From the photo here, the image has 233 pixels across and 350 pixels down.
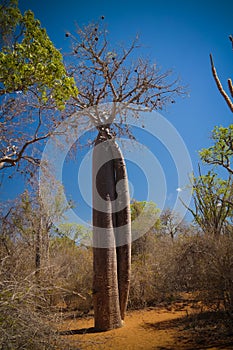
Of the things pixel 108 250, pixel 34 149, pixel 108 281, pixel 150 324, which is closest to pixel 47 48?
pixel 34 149

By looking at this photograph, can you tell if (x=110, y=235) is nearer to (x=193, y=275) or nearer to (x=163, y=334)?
(x=193, y=275)

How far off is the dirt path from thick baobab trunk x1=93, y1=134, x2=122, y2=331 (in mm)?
316

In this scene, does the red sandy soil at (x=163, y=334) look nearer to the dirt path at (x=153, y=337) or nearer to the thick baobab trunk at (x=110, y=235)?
the dirt path at (x=153, y=337)

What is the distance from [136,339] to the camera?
484 cm

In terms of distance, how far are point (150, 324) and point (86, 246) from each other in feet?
25.2

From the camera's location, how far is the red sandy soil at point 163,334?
4.18 m

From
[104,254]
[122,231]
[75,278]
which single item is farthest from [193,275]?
[75,278]

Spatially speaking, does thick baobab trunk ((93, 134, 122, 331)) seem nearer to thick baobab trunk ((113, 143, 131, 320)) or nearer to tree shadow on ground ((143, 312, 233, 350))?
thick baobab trunk ((113, 143, 131, 320))

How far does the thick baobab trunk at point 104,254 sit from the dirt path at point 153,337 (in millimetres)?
316

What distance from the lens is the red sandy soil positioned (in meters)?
4.18

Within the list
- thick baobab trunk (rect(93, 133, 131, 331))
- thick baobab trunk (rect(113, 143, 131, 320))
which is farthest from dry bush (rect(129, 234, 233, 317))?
thick baobab trunk (rect(93, 133, 131, 331))

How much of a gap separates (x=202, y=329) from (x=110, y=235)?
2.53m

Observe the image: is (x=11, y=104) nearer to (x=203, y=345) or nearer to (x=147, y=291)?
(x=203, y=345)

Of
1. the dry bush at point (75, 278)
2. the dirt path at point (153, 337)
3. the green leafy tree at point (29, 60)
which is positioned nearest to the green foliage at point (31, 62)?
the green leafy tree at point (29, 60)
